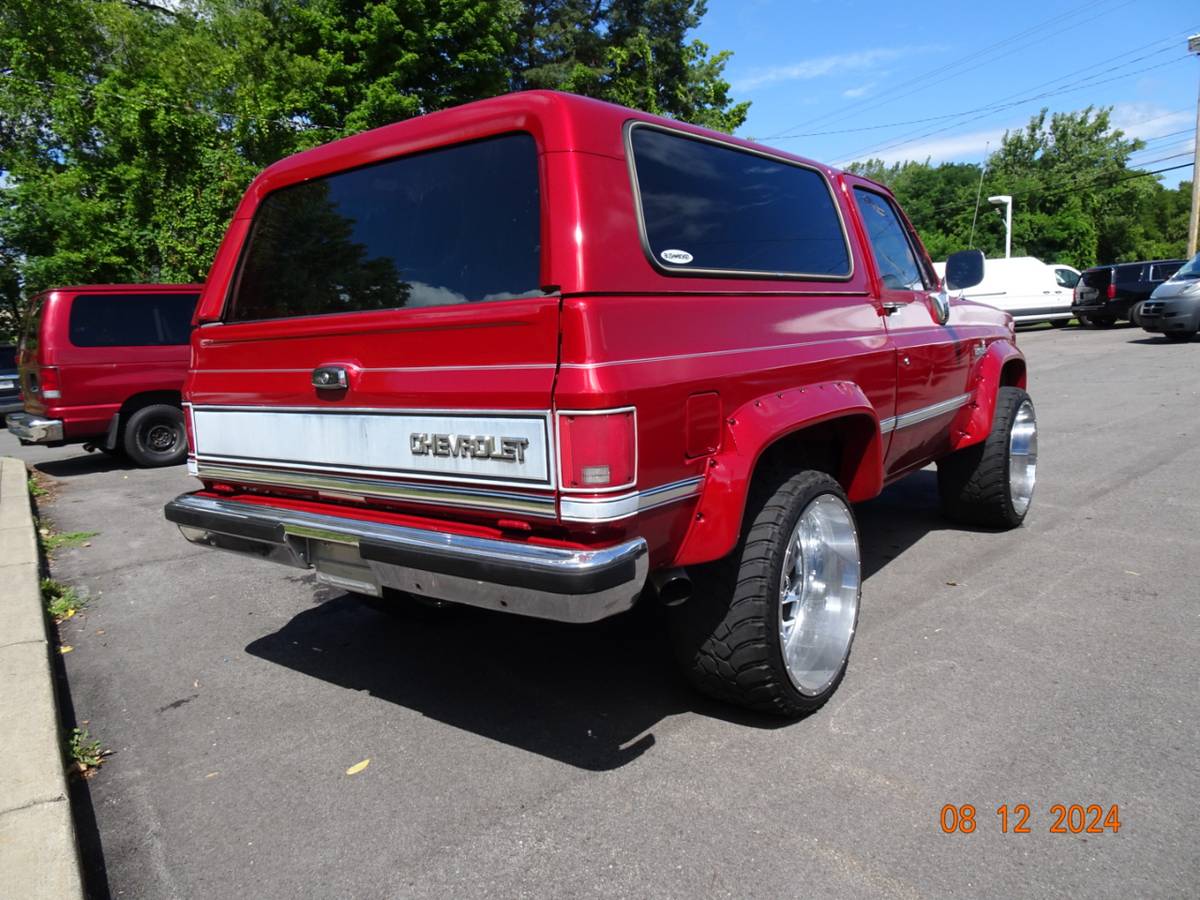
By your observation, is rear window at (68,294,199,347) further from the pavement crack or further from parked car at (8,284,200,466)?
the pavement crack

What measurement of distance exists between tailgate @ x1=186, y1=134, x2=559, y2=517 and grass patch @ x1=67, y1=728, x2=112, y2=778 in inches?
43.4

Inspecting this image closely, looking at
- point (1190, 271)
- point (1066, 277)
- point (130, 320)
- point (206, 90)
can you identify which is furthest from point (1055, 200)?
point (130, 320)

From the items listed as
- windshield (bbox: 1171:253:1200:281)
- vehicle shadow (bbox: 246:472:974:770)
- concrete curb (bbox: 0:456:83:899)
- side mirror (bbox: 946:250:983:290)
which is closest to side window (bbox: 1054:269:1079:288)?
windshield (bbox: 1171:253:1200:281)

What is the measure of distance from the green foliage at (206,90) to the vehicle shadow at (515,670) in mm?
12672

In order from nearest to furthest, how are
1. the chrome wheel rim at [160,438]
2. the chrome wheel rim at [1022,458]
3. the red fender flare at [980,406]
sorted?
the red fender flare at [980,406]
the chrome wheel rim at [1022,458]
the chrome wheel rim at [160,438]

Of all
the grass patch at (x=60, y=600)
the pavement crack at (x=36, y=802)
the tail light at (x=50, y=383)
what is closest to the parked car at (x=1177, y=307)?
the grass patch at (x=60, y=600)

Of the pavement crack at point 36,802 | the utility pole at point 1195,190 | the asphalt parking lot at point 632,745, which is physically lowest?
the asphalt parking lot at point 632,745

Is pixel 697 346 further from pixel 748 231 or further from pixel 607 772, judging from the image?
pixel 607 772

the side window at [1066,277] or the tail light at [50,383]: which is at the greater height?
the side window at [1066,277]

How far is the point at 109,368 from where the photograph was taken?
884 centimetres

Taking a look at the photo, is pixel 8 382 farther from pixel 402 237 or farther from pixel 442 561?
pixel 442 561

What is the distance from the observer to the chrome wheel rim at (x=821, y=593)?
9.98ft

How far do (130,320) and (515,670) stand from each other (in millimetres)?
7841
